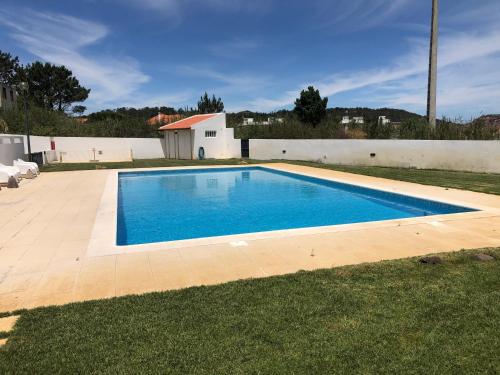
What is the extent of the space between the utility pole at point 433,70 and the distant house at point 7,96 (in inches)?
1472

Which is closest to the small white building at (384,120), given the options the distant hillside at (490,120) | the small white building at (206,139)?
the distant hillside at (490,120)

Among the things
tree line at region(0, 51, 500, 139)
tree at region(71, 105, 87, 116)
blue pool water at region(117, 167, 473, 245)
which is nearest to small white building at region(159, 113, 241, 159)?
tree line at region(0, 51, 500, 139)

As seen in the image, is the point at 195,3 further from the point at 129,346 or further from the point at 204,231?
the point at 129,346

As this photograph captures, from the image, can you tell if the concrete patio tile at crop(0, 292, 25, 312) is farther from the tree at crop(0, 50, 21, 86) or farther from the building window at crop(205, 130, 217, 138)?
the tree at crop(0, 50, 21, 86)

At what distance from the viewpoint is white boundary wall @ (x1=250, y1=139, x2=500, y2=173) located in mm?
13453

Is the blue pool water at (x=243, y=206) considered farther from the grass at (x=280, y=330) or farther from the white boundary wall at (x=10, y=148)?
the white boundary wall at (x=10, y=148)

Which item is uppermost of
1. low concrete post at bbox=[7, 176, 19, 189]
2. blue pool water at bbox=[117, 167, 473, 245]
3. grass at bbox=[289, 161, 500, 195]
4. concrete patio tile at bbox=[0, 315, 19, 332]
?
low concrete post at bbox=[7, 176, 19, 189]

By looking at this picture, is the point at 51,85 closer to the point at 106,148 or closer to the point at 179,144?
the point at 106,148

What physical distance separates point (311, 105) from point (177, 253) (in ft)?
115

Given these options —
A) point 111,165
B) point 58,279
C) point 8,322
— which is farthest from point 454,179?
point 111,165

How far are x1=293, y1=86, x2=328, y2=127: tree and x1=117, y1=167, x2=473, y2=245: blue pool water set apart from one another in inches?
971

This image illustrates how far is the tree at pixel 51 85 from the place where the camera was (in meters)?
40.1

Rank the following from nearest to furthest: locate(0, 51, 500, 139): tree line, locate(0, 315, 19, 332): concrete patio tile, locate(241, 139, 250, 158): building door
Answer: locate(0, 315, 19, 332): concrete patio tile < locate(0, 51, 500, 139): tree line < locate(241, 139, 250, 158): building door

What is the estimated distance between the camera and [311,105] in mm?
37656
